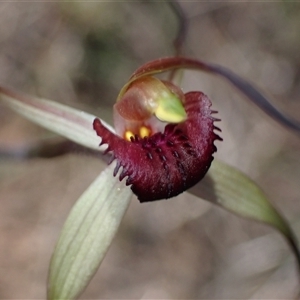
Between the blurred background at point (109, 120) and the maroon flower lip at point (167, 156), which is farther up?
the blurred background at point (109, 120)

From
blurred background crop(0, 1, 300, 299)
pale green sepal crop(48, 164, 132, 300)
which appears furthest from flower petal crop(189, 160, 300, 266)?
blurred background crop(0, 1, 300, 299)

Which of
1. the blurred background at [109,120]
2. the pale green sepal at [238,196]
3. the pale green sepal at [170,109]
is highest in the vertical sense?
the blurred background at [109,120]

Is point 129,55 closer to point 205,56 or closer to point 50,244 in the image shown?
point 205,56

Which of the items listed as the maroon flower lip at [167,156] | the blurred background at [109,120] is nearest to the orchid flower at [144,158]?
the maroon flower lip at [167,156]

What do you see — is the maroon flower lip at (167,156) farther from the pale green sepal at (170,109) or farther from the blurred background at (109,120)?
the blurred background at (109,120)

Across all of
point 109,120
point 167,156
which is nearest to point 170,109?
point 167,156

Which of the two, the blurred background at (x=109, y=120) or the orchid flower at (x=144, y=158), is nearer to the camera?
the orchid flower at (x=144, y=158)

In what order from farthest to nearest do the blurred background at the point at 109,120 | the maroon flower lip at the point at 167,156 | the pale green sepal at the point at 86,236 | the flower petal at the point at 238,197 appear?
the blurred background at the point at 109,120 → the flower petal at the point at 238,197 → the pale green sepal at the point at 86,236 → the maroon flower lip at the point at 167,156
